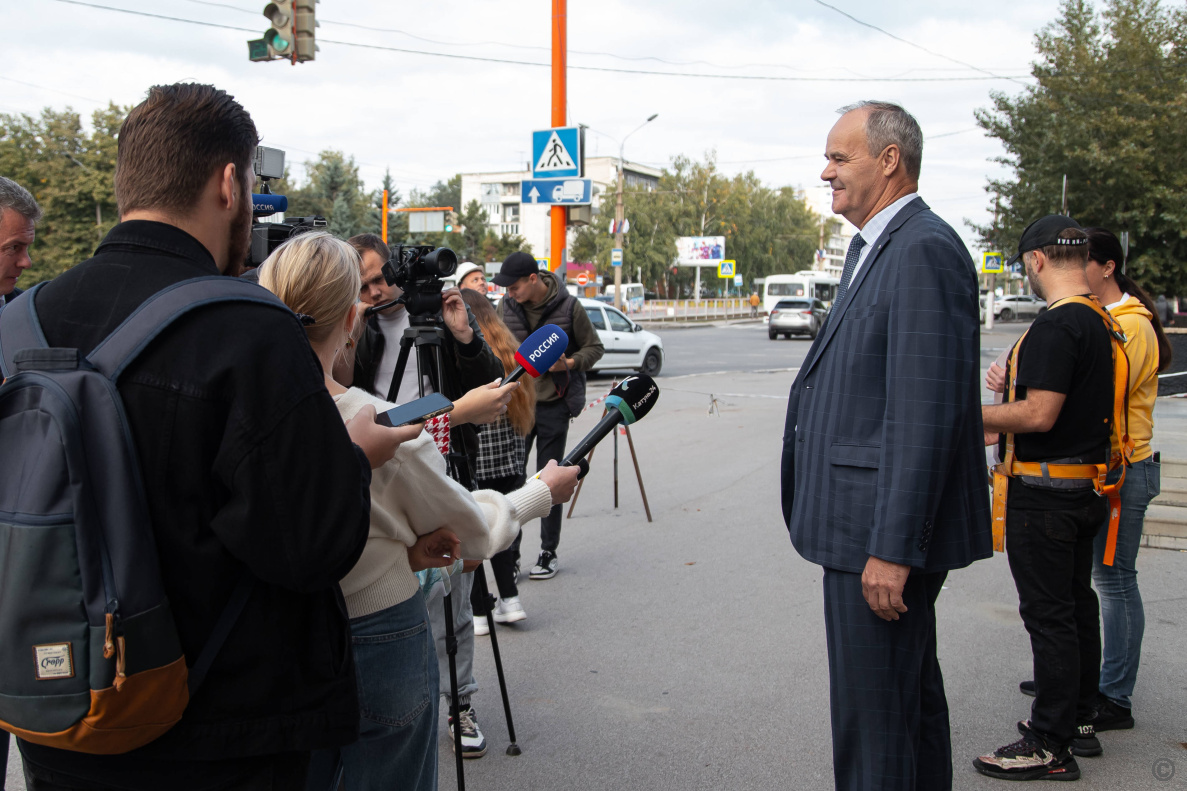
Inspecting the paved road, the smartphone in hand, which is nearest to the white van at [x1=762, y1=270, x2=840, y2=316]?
the paved road

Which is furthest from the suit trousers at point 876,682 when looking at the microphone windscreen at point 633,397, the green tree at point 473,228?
the green tree at point 473,228

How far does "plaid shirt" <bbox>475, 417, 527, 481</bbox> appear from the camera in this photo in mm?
4500

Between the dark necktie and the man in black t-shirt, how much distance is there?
0.87 metres

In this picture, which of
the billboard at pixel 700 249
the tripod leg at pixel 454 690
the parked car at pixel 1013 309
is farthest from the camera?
the billboard at pixel 700 249

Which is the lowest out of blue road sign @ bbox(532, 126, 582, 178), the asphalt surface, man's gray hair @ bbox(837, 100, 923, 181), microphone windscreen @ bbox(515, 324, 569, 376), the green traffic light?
the asphalt surface

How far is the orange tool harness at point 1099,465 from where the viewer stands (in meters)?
3.24

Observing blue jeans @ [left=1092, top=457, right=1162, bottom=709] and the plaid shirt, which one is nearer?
blue jeans @ [left=1092, top=457, right=1162, bottom=709]

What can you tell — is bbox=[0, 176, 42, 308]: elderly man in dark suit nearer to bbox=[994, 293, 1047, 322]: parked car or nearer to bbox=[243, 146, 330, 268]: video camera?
bbox=[243, 146, 330, 268]: video camera

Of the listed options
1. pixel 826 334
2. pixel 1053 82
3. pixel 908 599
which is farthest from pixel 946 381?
pixel 1053 82

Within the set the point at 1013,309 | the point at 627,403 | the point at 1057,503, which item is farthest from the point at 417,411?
the point at 1013,309

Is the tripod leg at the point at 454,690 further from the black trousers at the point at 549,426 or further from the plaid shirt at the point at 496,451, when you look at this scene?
the black trousers at the point at 549,426

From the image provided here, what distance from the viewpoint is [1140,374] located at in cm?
350

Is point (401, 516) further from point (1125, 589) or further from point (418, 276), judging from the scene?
point (1125, 589)

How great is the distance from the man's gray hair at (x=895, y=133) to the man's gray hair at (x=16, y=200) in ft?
8.90
